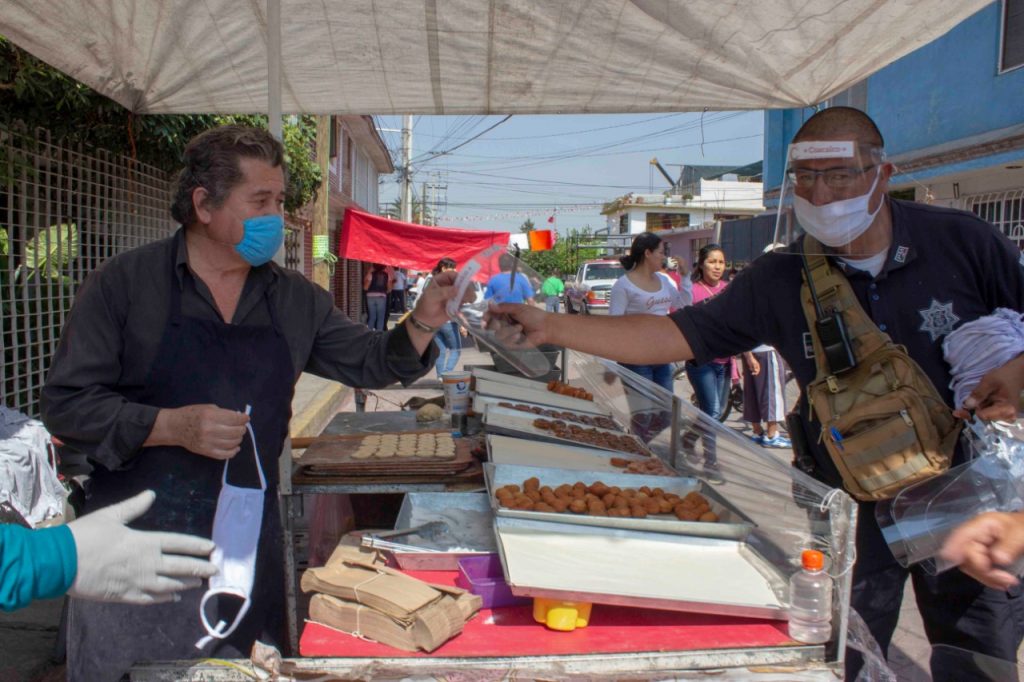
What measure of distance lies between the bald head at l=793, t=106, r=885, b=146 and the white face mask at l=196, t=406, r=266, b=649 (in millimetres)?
1919

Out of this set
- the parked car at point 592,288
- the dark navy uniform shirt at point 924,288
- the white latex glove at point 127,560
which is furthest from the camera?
the parked car at point 592,288

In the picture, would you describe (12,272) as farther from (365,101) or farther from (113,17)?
(365,101)

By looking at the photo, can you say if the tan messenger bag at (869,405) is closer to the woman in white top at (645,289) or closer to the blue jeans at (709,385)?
the woman in white top at (645,289)

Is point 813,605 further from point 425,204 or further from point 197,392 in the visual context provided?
point 425,204

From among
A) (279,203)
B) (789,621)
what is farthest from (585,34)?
(789,621)

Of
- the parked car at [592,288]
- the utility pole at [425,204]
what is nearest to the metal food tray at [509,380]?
the parked car at [592,288]

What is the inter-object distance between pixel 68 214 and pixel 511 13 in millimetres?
3501

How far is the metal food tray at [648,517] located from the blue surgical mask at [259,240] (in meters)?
0.99

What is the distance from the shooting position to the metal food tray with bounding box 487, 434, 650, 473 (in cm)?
313

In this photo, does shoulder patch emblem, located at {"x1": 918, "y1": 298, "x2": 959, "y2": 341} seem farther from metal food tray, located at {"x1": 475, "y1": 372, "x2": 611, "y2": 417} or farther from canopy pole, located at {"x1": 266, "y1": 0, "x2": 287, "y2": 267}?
metal food tray, located at {"x1": 475, "y1": 372, "x2": 611, "y2": 417}

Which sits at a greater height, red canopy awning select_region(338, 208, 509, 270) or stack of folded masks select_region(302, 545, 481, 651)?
red canopy awning select_region(338, 208, 509, 270)

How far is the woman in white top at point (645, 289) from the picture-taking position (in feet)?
22.7

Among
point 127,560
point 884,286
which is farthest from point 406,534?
Answer: point 884,286

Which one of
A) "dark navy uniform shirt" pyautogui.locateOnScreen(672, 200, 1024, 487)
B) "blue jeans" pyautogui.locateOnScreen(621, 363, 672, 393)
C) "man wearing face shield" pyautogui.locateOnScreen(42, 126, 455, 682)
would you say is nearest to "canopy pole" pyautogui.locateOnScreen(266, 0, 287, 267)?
"man wearing face shield" pyautogui.locateOnScreen(42, 126, 455, 682)
